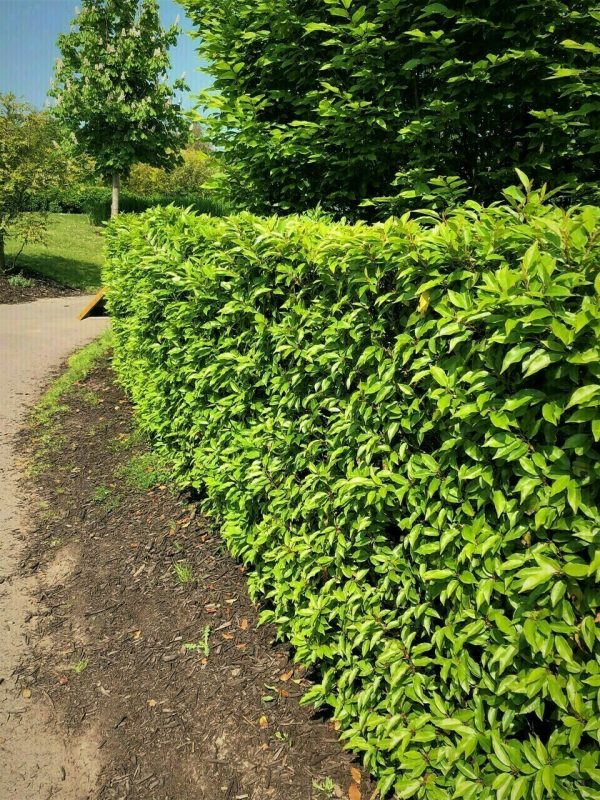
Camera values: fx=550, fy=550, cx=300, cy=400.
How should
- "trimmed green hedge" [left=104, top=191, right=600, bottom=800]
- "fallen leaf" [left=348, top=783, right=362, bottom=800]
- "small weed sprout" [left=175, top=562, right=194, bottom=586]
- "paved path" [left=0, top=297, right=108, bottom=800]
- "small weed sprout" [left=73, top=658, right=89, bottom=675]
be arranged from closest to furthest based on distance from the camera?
1. "trimmed green hedge" [left=104, top=191, right=600, bottom=800]
2. "fallen leaf" [left=348, top=783, right=362, bottom=800]
3. "paved path" [left=0, top=297, right=108, bottom=800]
4. "small weed sprout" [left=73, top=658, right=89, bottom=675]
5. "small weed sprout" [left=175, top=562, right=194, bottom=586]

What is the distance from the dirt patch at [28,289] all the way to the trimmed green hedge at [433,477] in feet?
41.9

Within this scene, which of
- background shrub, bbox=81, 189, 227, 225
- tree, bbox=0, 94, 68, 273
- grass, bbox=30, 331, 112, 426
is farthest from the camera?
background shrub, bbox=81, 189, 227, 225

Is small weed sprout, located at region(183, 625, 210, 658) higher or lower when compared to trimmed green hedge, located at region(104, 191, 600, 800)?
lower

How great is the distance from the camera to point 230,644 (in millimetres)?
3375

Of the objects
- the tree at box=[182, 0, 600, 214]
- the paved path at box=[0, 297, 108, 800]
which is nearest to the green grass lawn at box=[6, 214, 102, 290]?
the paved path at box=[0, 297, 108, 800]

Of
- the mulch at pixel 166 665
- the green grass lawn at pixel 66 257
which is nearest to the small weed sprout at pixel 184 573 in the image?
the mulch at pixel 166 665

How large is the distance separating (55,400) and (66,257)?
14.7m

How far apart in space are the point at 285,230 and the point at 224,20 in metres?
3.87

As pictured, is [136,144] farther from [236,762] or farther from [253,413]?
[236,762]

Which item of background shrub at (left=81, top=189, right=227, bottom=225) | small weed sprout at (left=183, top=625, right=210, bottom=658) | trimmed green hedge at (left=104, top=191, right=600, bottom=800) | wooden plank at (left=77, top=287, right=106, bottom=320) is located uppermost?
background shrub at (left=81, top=189, right=227, bottom=225)

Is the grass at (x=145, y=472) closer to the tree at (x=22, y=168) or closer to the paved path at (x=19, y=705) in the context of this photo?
the paved path at (x=19, y=705)

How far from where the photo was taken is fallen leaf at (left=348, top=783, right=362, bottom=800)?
8.14ft

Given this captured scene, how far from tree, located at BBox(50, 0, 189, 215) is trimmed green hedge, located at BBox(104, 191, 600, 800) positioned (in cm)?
1736

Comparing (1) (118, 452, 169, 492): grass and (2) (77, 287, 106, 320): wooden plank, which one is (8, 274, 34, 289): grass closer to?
(2) (77, 287, 106, 320): wooden plank
